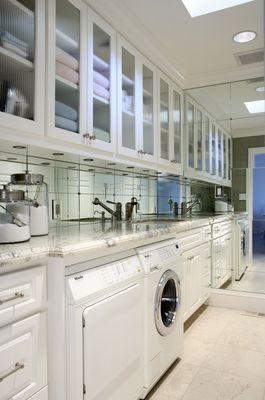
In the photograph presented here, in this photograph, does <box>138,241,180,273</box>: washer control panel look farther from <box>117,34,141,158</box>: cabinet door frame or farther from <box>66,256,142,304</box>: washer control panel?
<box>117,34,141,158</box>: cabinet door frame

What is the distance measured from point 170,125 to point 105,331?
2.26 meters

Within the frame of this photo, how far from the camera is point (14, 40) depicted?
1.43 meters

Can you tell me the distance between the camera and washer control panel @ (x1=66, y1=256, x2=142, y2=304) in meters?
1.19

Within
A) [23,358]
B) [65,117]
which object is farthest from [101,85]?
[23,358]

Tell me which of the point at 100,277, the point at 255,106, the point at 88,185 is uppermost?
the point at 255,106

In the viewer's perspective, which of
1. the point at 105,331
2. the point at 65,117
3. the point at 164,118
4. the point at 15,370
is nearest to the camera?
the point at 15,370

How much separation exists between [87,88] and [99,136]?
0.97ft

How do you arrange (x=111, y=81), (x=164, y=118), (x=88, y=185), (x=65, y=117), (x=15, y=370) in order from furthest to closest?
(x=164, y=118) < (x=88, y=185) < (x=111, y=81) < (x=65, y=117) < (x=15, y=370)

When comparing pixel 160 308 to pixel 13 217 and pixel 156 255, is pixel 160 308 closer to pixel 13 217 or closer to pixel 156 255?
pixel 156 255

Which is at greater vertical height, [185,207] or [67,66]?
[67,66]

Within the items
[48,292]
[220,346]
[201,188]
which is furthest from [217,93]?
[48,292]

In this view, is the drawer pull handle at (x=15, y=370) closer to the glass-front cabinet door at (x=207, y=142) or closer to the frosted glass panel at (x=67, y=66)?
the frosted glass panel at (x=67, y=66)

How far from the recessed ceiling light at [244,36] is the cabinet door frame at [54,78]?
4.12 feet

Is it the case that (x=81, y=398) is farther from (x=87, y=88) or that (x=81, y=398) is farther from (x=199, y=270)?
(x=199, y=270)
